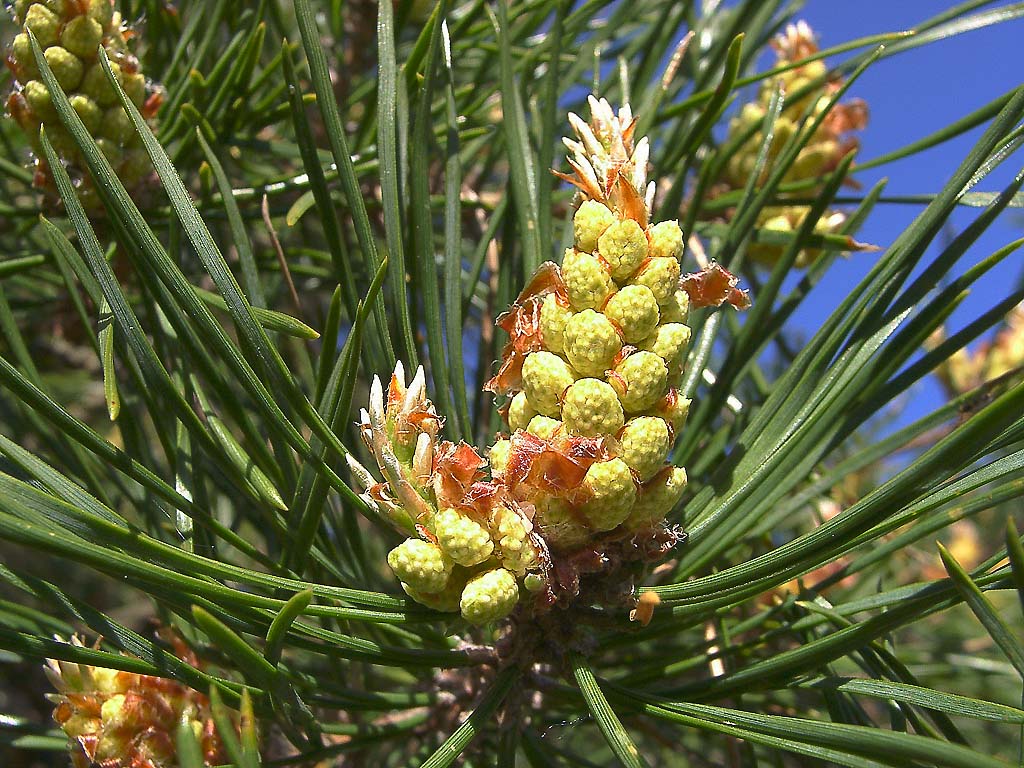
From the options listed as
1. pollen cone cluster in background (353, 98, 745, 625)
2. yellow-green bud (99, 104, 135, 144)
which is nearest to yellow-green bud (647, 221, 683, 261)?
pollen cone cluster in background (353, 98, 745, 625)

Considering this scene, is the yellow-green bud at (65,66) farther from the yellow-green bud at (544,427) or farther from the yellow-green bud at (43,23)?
the yellow-green bud at (544,427)

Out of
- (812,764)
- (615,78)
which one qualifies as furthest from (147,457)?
(615,78)

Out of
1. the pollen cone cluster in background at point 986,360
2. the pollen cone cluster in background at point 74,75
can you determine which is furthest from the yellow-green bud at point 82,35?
the pollen cone cluster in background at point 986,360

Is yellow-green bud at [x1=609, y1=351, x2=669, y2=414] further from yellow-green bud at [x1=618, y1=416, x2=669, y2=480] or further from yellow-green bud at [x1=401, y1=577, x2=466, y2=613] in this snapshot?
yellow-green bud at [x1=401, y1=577, x2=466, y2=613]

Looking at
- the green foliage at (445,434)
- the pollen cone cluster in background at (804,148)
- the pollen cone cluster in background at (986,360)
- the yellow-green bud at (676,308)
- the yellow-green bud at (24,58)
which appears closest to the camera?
the green foliage at (445,434)

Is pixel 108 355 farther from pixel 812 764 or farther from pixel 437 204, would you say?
pixel 812 764

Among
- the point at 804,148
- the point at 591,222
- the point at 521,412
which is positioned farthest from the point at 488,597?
the point at 804,148

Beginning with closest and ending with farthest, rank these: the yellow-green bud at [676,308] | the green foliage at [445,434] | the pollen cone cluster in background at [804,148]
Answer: the green foliage at [445,434], the yellow-green bud at [676,308], the pollen cone cluster in background at [804,148]
